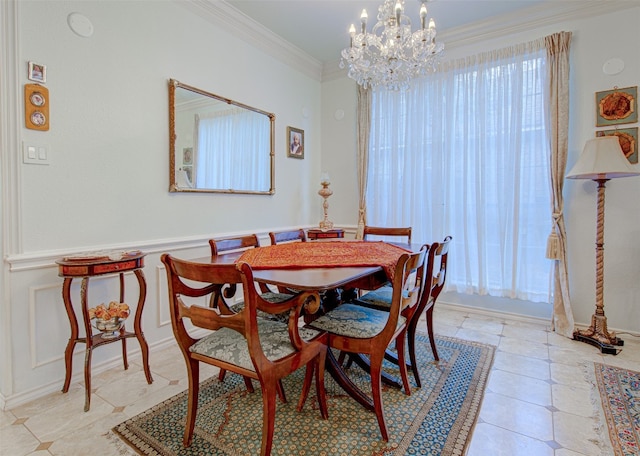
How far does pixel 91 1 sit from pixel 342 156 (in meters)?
2.84

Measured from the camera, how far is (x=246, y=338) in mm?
1266

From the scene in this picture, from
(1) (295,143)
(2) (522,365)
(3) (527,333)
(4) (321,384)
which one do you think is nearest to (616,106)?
(3) (527,333)

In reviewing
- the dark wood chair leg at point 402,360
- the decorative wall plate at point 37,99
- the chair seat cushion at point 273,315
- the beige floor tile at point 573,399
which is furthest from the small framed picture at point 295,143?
the beige floor tile at point 573,399

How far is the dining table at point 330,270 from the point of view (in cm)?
149

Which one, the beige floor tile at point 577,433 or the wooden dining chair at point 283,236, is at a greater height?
the wooden dining chair at point 283,236

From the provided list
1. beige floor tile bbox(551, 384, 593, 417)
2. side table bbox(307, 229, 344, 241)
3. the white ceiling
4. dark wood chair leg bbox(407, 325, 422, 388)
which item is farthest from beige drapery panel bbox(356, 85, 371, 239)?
beige floor tile bbox(551, 384, 593, 417)

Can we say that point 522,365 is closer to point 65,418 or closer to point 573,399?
point 573,399

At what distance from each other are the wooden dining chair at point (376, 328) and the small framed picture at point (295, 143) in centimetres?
255

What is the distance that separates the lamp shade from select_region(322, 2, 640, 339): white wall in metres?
0.35

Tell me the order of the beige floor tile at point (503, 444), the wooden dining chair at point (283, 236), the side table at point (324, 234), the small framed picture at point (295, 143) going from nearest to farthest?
the beige floor tile at point (503, 444)
the wooden dining chair at point (283, 236)
the side table at point (324, 234)
the small framed picture at point (295, 143)

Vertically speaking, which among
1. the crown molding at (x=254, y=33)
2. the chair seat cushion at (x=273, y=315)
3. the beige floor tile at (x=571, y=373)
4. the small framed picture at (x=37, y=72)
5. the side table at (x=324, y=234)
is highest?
the crown molding at (x=254, y=33)

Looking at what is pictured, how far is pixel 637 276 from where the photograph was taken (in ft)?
9.11

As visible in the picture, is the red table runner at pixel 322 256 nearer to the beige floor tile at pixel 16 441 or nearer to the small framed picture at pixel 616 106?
the beige floor tile at pixel 16 441

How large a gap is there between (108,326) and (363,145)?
10.3 ft
